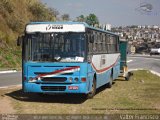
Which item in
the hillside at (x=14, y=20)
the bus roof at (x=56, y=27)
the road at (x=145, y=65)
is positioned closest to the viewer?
the bus roof at (x=56, y=27)

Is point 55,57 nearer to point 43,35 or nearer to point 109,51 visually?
point 43,35

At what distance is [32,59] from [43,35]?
3.10ft

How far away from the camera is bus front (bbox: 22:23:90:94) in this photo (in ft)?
52.7

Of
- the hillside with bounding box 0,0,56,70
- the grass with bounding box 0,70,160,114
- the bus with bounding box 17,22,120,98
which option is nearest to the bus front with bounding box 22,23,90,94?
the bus with bounding box 17,22,120,98

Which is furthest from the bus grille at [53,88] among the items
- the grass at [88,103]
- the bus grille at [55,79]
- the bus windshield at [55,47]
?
the bus windshield at [55,47]

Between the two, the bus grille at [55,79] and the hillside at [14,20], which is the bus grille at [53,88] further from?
the hillside at [14,20]

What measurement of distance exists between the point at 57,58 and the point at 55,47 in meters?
0.43

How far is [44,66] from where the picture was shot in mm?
16109

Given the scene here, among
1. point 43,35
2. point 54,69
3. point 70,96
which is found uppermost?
point 43,35

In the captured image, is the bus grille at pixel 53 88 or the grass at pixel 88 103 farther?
the bus grille at pixel 53 88

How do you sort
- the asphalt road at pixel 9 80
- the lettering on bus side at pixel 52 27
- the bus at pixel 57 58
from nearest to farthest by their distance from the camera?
the bus at pixel 57 58 < the lettering on bus side at pixel 52 27 < the asphalt road at pixel 9 80

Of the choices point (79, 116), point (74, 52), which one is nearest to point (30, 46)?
point (74, 52)

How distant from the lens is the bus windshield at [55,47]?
1628 cm

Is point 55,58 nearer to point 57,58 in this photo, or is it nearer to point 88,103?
point 57,58
